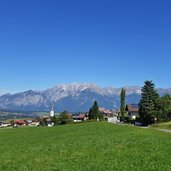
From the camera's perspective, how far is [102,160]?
24.5 metres

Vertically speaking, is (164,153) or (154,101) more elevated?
(154,101)

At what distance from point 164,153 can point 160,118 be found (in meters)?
92.0

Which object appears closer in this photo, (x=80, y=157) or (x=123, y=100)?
(x=80, y=157)

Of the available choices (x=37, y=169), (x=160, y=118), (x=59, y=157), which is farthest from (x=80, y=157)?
(x=160, y=118)

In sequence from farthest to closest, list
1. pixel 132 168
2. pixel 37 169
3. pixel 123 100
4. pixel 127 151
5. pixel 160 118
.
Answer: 1. pixel 123 100
2. pixel 160 118
3. pixel 127 151
4. pixel 37 169
5. pixel 132 168

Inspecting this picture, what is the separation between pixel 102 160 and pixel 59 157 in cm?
438

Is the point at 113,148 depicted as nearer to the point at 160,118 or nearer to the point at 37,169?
the point at 37,169

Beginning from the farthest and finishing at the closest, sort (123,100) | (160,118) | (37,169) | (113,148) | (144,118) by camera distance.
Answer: (123,100), (144,118), (160,118), (113,148), (37,169)

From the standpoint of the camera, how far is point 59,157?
1099 inches

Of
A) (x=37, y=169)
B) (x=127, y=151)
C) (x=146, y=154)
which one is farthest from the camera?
(x=127, y=151)

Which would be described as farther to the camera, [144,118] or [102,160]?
[144,118]

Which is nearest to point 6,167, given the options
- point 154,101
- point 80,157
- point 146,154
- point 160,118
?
point 80,157

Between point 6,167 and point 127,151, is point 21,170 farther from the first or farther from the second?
point 127,151

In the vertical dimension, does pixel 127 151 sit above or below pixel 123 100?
below
